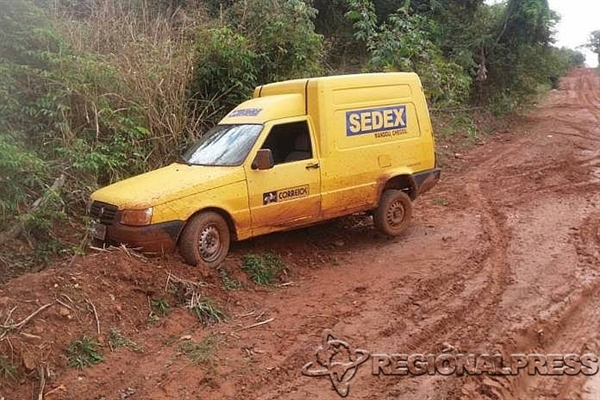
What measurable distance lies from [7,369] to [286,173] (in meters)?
3.79

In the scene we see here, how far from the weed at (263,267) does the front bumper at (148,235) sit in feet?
3.10

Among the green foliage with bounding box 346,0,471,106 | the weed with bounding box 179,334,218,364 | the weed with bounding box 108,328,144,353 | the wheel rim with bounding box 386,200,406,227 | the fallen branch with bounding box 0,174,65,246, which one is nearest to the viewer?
the weed with bounding box 179,334,218,364

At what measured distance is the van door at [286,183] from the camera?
7.37 metres

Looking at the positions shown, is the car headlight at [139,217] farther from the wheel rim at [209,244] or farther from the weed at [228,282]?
the weed at [228,282]

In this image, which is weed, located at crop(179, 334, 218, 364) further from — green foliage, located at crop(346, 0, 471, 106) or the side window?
green foliage, located at crop(346, 0, 471, 106)

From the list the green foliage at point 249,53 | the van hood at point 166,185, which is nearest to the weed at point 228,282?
the van hood at point 166,185

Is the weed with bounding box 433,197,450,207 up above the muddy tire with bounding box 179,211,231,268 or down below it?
below

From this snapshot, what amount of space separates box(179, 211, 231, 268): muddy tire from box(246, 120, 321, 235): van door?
41 cm

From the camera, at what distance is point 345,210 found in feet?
27.0

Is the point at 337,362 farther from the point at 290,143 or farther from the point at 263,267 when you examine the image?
the point at 290,143

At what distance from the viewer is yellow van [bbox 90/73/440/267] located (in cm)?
684

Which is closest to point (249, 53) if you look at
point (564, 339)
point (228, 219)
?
point (228, 219)

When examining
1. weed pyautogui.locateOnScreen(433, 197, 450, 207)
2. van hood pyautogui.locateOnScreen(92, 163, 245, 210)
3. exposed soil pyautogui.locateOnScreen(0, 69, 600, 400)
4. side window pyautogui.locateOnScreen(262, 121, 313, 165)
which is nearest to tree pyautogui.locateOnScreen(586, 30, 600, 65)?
weed pyautogui.locateOnScreen(433, 197, 450, 207)

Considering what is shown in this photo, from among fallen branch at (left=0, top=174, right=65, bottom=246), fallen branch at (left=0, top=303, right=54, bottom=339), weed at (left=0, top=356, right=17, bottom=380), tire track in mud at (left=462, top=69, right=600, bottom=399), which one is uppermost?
fallen branch at (left=0, top=174, right=65, bottom=246)
